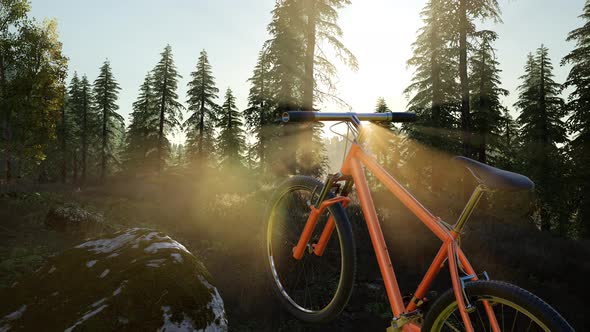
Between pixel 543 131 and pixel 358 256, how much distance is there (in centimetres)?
2648

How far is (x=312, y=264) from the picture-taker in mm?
4055

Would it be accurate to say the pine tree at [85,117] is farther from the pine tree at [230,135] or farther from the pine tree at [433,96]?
the pine tree at [433,96]

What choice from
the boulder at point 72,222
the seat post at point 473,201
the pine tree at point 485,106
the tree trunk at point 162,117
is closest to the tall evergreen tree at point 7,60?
the boulder at point 72,222

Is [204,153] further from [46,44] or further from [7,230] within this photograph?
[7,230]

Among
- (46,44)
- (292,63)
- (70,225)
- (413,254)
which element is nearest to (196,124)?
(46,44)

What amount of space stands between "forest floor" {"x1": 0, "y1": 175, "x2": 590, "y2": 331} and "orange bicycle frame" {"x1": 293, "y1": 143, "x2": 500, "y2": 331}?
4.77 feet

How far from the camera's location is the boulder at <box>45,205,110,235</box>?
338 inches

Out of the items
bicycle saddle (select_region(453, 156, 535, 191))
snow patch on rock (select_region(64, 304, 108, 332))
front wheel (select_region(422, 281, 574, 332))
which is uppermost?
bicycle saddle (select_region(453, 156, 535, 191))

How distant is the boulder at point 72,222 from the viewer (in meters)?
8.58

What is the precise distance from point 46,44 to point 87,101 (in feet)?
68.0

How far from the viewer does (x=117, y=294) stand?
2.90m

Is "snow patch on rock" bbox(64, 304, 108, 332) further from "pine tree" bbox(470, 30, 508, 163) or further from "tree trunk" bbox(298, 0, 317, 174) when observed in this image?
"pine tree" bbox(470, 30, 508, 163)

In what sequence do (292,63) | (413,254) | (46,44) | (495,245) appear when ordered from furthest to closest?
(46,44)
(292,63)
(495,245)
(413,254)

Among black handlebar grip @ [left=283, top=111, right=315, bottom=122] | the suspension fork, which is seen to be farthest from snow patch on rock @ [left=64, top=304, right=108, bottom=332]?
black handlebar grip @ [left=283, top=111, right=315, bottom=122]
